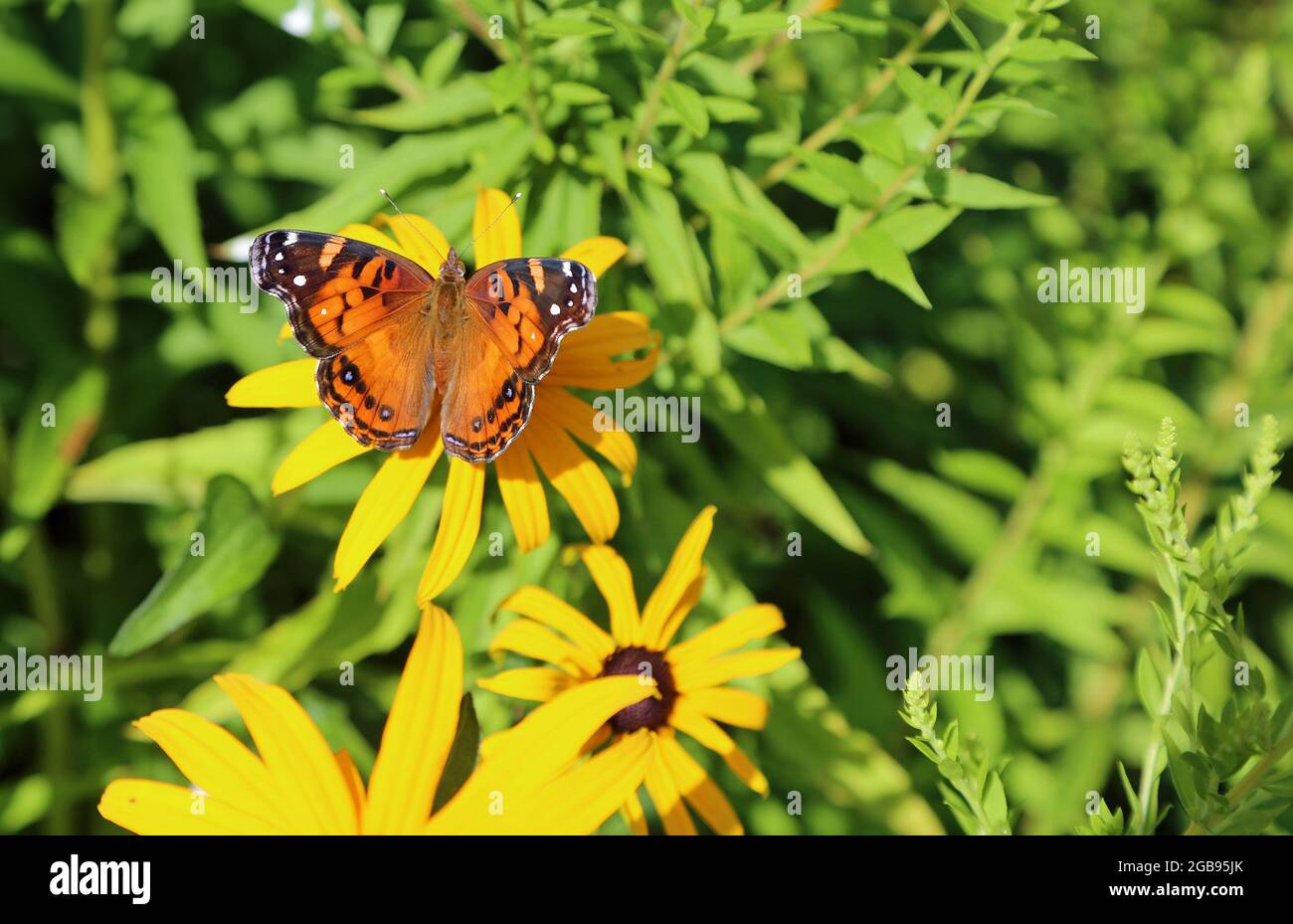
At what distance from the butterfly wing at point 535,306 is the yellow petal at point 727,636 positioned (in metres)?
0.44

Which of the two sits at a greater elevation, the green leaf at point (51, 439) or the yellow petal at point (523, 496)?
the green leaf at point (51, 439)

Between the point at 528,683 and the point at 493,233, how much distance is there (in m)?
0.60

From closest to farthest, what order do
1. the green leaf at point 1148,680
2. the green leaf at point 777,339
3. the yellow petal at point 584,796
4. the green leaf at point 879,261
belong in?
the yellow petal at point 584,796 → the green leaf at point 1148,680 → the green leaf at point 879,261 → the green leaf at point 777,339

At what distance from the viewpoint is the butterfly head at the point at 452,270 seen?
139 centimetres

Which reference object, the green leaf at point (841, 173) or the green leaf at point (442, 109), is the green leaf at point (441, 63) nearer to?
the green leaf at point (442, 109)

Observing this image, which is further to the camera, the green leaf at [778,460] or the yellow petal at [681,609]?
the green leaf at [778,460]

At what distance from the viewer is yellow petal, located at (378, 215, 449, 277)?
1510mm

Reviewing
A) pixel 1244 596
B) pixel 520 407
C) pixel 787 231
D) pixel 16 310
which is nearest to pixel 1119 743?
pixel 1244 596

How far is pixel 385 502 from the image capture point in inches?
54.1

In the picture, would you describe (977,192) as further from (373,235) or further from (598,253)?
(373,235)

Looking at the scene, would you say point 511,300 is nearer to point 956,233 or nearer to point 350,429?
point 350,429

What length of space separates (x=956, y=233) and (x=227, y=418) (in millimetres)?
1631

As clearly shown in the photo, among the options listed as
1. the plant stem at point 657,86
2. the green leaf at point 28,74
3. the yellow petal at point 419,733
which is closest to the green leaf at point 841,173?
the plant stem at point 657,86

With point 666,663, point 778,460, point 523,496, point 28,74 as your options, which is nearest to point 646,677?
point 666,663
